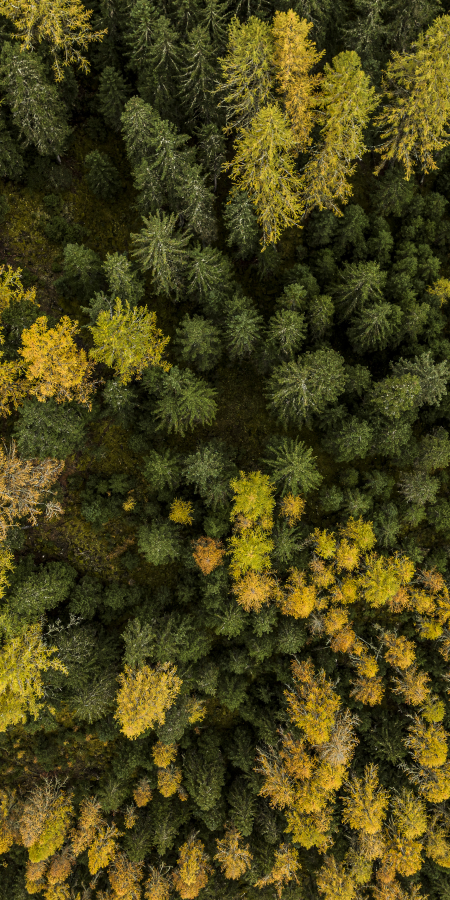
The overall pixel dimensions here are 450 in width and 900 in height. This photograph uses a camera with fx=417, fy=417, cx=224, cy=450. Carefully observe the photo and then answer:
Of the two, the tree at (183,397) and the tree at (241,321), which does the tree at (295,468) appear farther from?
the tree at (241,321)

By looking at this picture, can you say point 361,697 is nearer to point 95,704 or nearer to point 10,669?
point 95,704

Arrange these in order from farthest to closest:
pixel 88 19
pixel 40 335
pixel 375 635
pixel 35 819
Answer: pixel 375 635 → pixel 35 819 → pixel 88 19 → pixel 40 335

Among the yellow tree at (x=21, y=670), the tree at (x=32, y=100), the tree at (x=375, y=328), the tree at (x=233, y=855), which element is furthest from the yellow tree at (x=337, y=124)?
the tree at (x=233, y=855)

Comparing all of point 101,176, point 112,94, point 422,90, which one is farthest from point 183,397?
point 422,90

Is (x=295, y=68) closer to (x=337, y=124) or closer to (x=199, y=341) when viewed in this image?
(x=337, y=124)

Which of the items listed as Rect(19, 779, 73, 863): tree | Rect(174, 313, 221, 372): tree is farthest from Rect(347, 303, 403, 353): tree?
Rect(19, 779, 73, 863): tree

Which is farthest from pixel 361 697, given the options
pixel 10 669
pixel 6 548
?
pixel 6 548

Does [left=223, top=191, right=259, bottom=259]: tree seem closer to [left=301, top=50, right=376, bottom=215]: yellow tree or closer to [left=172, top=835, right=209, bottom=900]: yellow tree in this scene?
[left=301, top=50, right=376, bottom=215]: yellow tree
